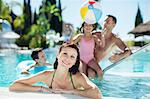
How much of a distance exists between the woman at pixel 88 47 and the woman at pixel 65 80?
1.76 meters

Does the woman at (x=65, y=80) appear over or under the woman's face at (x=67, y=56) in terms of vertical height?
under

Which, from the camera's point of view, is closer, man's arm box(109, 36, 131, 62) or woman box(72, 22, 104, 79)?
woman box(72, 22, 104, 79)

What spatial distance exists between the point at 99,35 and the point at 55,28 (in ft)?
54.2

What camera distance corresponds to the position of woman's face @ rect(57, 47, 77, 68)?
2717 mm

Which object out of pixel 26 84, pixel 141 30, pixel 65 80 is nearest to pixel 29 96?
pixel 26 84

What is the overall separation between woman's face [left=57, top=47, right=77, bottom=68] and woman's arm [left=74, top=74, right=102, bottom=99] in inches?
6.4

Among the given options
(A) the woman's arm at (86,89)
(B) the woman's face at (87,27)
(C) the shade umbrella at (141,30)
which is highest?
(B) the woman's face at (87,27)

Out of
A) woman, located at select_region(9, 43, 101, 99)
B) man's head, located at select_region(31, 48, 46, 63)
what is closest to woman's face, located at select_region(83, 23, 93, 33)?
man's head, located at select_region(31, 48, 46, 63)

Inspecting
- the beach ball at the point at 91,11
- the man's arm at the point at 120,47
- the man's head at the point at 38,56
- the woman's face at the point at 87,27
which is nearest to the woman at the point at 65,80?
the woman's face at the point at 87,27

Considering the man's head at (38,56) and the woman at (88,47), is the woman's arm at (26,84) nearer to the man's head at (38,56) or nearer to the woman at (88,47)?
the woman at (88,47)

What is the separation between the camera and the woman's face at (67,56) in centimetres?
272

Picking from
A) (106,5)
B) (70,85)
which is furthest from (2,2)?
(70,85)

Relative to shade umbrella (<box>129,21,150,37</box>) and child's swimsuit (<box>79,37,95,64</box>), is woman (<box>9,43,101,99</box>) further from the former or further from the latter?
shade umbrella (<box>129,21,150,37</box>)

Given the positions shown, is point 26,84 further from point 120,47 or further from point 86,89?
point 120,47
